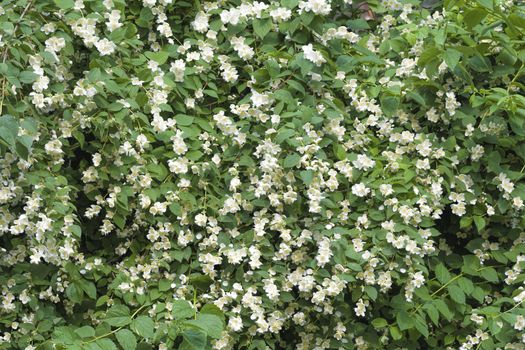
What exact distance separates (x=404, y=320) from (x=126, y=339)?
3.21 feet

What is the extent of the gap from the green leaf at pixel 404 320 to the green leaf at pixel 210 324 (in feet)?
2.28

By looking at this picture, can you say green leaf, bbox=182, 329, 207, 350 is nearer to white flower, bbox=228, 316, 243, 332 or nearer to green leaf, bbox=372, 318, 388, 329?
white flower, bbox=228, 316, 243, 332

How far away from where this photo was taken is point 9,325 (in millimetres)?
2783

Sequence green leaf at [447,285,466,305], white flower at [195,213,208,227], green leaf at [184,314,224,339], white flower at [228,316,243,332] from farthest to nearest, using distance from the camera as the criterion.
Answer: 1. green leaf at [447,285,466,305]
2. white flower at [195,213,208,227]
3. white flower at [228,316,243,332]
4. green leaf at [184,314,224,339]

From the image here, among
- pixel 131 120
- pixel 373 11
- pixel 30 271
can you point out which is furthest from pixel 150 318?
pixel 373 11

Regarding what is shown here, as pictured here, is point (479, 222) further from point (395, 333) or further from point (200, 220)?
point (200, 220)

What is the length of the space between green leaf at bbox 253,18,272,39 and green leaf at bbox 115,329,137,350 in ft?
3.92

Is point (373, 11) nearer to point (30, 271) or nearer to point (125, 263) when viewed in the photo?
point (125, 263)

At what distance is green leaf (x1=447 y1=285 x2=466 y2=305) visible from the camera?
2963 millimetres

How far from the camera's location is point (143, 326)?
103 inches

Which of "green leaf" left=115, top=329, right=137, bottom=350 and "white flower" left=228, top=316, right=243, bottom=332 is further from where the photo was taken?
"white flower" left=228, top=316, right=243, bottom=332

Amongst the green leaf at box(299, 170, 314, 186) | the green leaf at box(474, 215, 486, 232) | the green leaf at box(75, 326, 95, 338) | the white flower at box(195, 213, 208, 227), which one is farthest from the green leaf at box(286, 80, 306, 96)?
the green leaf at box(75, 326, 95, 338)

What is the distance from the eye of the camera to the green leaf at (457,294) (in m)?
2.96

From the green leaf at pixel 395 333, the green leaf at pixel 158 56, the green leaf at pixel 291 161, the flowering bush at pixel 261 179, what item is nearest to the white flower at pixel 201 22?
the flowering bush at pixel 261 179
